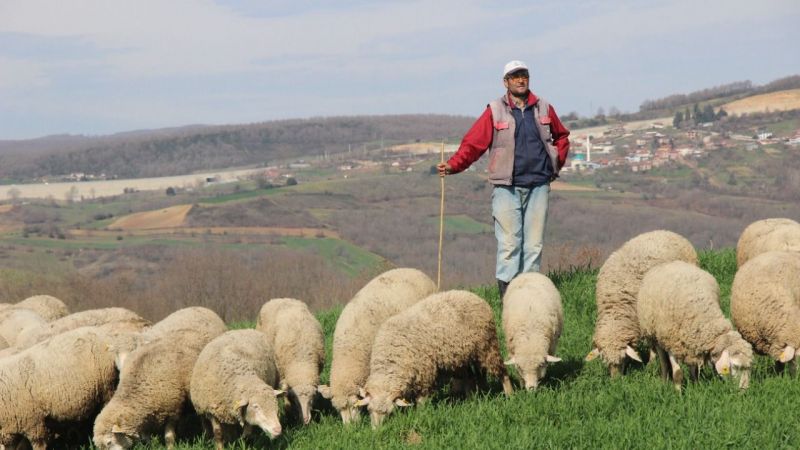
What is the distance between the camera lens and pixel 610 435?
25.3 feet

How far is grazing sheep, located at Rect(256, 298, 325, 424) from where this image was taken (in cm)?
1009

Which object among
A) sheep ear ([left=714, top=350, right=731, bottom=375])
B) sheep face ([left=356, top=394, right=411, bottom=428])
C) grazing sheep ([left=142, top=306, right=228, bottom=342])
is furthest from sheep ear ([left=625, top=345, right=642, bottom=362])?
grazing sheep ([left=142, top=306, right=228, bottom=342])

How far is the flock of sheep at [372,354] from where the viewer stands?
29.3 ft

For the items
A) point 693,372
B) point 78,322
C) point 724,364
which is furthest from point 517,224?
point 78,322

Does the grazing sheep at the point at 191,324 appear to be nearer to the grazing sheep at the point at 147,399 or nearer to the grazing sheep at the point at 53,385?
the grazing sheep at the point at 53,385

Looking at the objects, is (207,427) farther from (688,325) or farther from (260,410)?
(688,325)

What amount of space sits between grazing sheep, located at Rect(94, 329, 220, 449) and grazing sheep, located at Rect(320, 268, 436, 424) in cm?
159

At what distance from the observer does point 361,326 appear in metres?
10.6

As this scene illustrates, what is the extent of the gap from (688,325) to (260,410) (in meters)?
4.32

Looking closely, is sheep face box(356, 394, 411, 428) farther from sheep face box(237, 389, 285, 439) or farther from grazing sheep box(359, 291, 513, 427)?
sheep face box(237, 389, 285, 439)

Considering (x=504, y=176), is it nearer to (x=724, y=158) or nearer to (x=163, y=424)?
(x=163, y=424)

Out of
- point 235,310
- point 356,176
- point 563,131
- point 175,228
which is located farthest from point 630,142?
point 563,131

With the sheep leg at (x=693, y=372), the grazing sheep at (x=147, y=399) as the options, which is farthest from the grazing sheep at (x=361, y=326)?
the sheep leg at (x=693, y=372)

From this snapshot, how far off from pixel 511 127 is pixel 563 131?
84 cm
